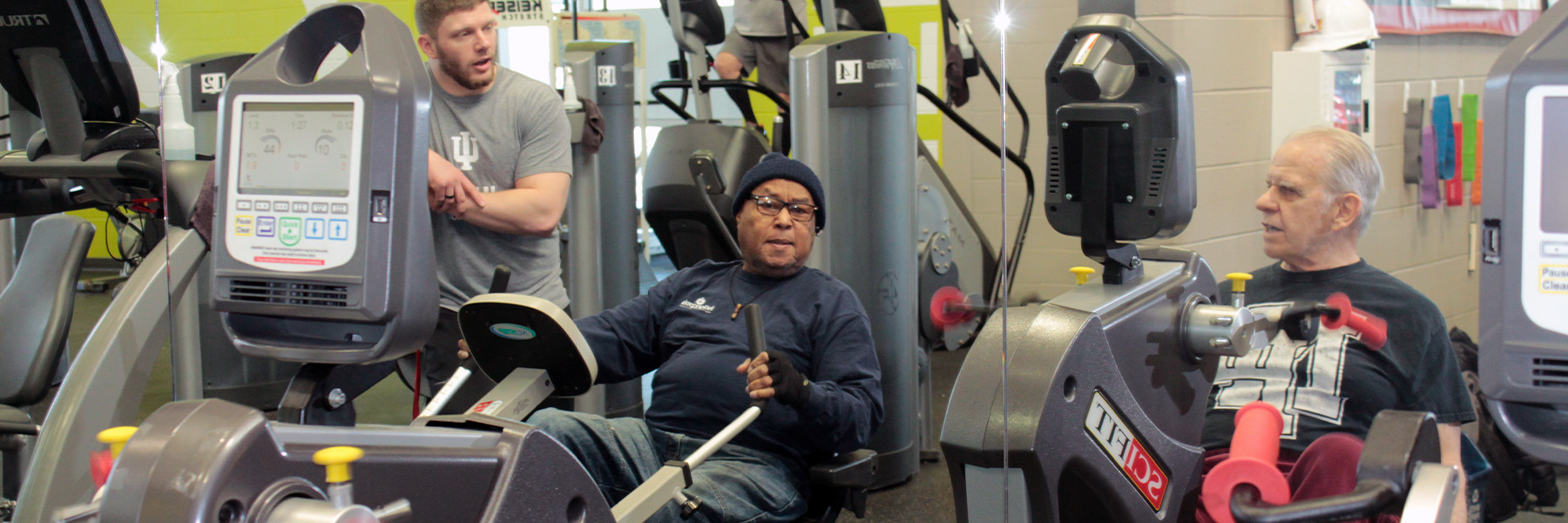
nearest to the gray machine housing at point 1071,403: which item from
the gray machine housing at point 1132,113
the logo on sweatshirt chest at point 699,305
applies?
the gray machine housing at point 1132,113

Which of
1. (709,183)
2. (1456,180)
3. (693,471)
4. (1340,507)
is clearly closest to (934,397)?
(709,183)

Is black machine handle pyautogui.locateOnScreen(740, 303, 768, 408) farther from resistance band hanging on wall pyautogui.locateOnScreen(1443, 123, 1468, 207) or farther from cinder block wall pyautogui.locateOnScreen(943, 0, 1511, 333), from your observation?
resistance band hanging on wall pyautogui.locateOnScreen(1443, 123, 1468, 207)

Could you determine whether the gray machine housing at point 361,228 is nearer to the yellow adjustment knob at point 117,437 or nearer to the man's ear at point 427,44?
the yellow adjustment knob at point 117,437

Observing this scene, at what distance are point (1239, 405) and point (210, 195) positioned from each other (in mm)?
1475

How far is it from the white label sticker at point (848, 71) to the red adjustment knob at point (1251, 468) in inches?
62.9

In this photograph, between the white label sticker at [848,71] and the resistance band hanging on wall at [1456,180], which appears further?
the white label sticker at [848,71]

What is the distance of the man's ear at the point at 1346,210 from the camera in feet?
5.43

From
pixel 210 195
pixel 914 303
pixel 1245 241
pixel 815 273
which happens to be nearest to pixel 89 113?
pixel 210 195

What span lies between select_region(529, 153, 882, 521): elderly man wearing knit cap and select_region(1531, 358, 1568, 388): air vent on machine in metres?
0.96

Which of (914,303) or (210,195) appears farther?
(914,303)

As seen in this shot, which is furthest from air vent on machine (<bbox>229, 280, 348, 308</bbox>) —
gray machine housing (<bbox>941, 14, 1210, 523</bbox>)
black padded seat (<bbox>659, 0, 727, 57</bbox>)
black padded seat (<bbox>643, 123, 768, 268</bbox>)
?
black padded seat (<bbox>659, 0, 727, 57</bbox>)

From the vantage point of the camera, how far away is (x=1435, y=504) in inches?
43.7

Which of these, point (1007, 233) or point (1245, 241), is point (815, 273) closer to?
point (1007, 233)

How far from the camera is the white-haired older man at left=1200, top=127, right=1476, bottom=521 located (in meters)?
1.58
